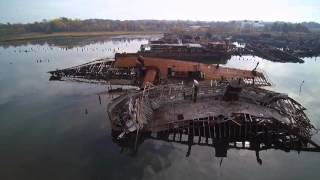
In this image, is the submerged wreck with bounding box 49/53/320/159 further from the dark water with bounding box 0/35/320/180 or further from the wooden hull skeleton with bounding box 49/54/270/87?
the wooden hull skeleton with bounding box 49/54/270/87

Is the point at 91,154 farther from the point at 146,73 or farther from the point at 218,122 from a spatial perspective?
the point at 146,73

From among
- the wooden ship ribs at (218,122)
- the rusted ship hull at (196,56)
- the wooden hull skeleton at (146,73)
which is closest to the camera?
the wooden ship ribs at (218,122)

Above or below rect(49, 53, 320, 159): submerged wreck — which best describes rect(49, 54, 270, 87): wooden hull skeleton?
above

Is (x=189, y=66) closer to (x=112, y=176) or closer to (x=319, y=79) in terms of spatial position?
(x=319, y=79)

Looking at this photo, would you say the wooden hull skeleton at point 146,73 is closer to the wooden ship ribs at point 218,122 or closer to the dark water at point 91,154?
the dark water at point 91,154

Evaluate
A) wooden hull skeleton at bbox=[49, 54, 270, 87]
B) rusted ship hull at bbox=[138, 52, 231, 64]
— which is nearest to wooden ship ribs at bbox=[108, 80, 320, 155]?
wooden hull skeleton at bbox=[49, 54, 270, 87]

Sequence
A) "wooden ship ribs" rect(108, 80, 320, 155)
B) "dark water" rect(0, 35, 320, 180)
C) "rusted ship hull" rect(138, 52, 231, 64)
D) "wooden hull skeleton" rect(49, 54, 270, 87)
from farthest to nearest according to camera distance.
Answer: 1. "rusted ship hull" rect(138, 52, 231, 64)
2. "wooden hull skeleton" rect(49, 54, 270, 87)
3. "wooden ship ribs" rect(108, 80, 320, 155)
4. "dark water" rect(0, 35, 320, 180)

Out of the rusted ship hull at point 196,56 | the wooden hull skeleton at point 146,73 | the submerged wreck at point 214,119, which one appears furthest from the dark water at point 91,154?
the rusted ship hull at point 196,56
